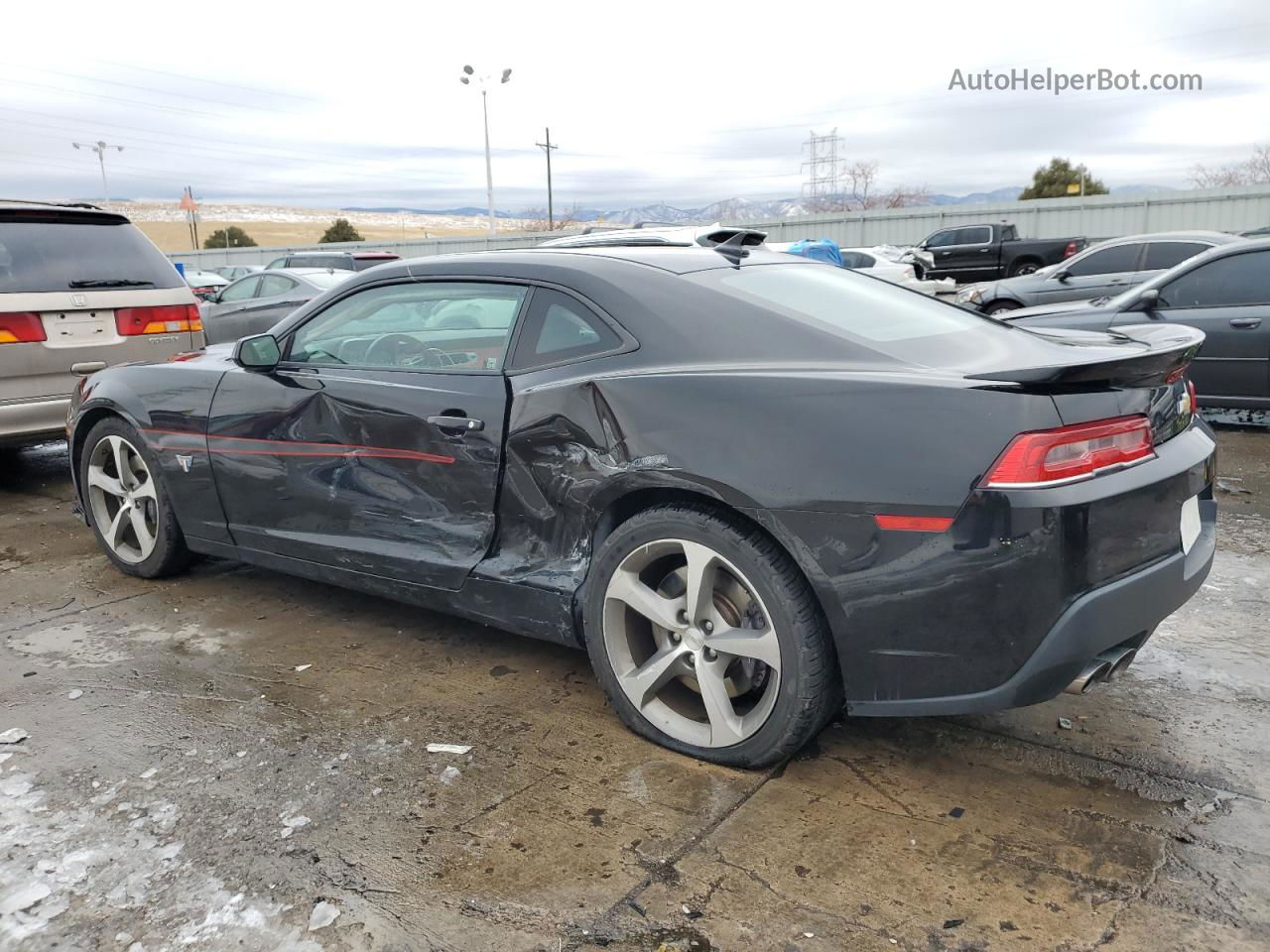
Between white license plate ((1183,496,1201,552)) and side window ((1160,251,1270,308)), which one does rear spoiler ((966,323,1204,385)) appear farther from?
side window ((1160,251,1270,308))

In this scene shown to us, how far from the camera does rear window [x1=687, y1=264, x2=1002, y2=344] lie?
3.04m

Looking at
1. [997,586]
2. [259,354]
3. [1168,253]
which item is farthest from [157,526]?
[1168,253]

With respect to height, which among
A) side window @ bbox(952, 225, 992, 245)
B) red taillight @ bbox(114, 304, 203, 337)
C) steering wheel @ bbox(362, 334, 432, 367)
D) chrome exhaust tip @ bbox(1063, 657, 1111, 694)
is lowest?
chrome exhaust tip @ bbox(1063, 657, 1111, 694)

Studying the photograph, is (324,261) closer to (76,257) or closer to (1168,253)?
(76,257)

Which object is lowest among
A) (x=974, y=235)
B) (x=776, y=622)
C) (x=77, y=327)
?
(x=776, y=622)

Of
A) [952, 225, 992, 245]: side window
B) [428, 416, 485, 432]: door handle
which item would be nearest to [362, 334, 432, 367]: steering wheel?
[428, 416, 485, 432]: door handle

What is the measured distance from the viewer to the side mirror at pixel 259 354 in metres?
4.00

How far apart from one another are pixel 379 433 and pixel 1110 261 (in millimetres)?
11425

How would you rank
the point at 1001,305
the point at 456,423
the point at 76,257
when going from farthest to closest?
the point at 1001,305 < the point at 76,257 < the point at 456,423

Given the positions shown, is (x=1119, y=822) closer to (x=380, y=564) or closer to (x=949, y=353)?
(x=949, y=353)

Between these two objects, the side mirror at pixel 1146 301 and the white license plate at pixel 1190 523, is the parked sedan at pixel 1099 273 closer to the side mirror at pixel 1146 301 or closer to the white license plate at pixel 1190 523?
the side mirror at pixel 1146 301

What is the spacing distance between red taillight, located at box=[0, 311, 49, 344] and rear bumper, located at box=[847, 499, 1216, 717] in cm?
555

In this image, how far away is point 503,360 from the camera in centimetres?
334

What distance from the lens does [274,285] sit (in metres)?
13.3
